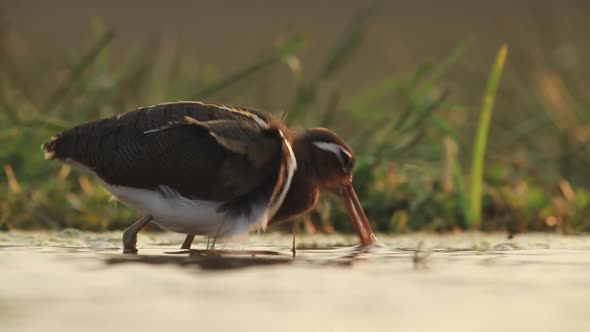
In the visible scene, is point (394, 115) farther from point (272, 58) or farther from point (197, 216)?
point (197, 216)

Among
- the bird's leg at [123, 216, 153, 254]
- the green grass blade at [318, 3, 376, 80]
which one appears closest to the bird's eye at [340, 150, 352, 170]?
the bird's leg at [123, 216, 153, 254]

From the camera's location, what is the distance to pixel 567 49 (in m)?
11.5

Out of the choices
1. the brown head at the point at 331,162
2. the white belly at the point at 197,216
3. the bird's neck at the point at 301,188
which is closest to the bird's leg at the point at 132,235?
the white belly at the point at 197,216

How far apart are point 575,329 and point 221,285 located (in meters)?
1.43

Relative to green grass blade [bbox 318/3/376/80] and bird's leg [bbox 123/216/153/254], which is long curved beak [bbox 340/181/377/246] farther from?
green grass blade [bbox 318/3/376/80]

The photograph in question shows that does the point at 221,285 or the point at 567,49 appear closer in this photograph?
the point at 221,285

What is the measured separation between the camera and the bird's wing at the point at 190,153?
584 centimetres

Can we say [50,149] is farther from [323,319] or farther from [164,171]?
[323,319]

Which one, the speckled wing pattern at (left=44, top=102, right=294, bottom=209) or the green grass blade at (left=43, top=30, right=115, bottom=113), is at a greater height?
the green grass blade at (left=43, top=30, right=115, bottom=113)

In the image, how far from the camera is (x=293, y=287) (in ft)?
14.1

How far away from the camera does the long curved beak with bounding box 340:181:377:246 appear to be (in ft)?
21.5

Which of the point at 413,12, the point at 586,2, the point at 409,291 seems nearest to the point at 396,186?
the point at 409,291

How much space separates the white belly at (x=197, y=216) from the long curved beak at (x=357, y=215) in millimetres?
831

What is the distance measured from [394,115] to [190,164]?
3.25 metres
